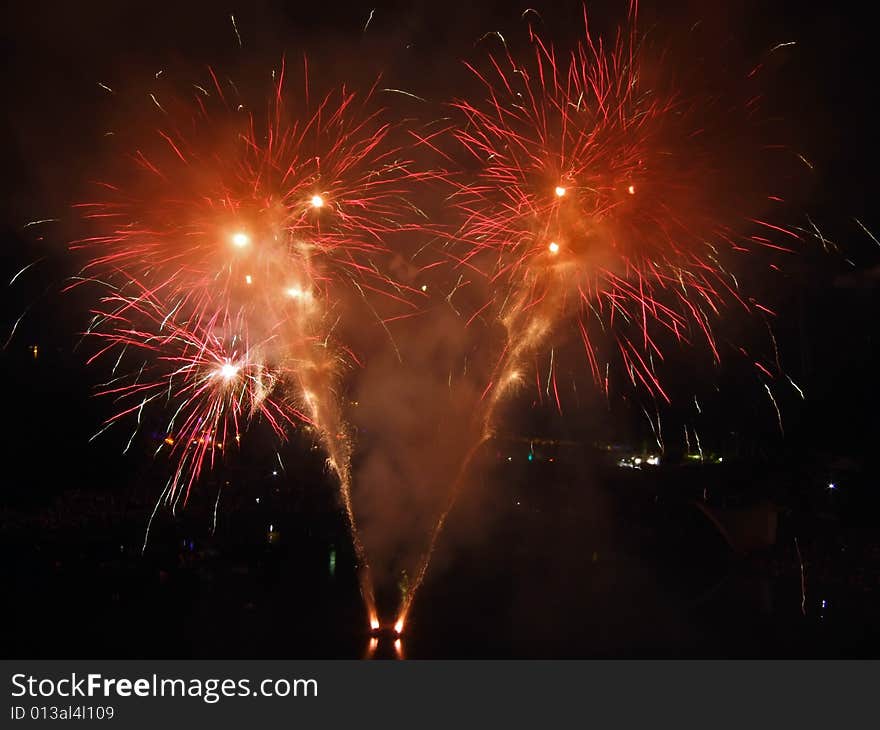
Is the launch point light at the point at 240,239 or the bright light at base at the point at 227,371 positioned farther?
the bright light at base at the point at 227,371

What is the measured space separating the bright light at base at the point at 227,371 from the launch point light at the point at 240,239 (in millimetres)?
1762

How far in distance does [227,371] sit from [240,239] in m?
2.00

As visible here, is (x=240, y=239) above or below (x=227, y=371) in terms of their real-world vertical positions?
above

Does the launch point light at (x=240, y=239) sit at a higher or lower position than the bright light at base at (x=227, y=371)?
higher

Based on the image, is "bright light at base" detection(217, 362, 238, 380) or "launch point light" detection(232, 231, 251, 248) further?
"bright light at base" detection(217, 362, 238, 380)

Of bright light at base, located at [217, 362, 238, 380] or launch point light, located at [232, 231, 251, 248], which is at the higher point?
launch point light, located at [232, 231, 251, 248]

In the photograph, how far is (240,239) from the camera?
26.8 feet

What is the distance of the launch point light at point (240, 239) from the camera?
8.12 meters

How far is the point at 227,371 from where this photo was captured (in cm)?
935

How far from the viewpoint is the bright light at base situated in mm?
9266

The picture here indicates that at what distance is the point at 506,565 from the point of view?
11188 mm

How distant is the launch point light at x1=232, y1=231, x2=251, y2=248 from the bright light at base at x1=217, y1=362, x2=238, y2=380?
1762 mm

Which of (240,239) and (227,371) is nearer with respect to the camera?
(240,239)

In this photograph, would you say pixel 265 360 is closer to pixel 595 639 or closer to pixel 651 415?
pixel 595 639
